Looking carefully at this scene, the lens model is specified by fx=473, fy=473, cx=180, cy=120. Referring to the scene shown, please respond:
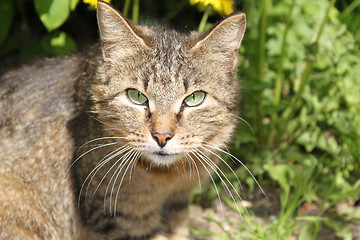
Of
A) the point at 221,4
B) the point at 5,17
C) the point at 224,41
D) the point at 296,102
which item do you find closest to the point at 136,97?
the point at 224,41

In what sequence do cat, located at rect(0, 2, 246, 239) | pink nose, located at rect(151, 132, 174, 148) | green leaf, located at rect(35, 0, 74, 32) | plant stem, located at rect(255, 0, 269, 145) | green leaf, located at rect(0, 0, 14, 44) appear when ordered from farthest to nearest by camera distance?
green leaf, located at rect(0, 0, 14, 44)
plant stem, located at rect(255, 0, 269, 145)
green leaf, located at rect(35, 0, 74, 32)
cat, located at rect(0, 2, 246, 239)
pink nose, located at rect(151, 132, 174, 148)

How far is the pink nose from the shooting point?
2.43m

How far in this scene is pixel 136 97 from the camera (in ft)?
8.50

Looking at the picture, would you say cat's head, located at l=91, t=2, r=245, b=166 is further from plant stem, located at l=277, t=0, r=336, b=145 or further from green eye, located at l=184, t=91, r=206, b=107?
plant stem, located at l=277, t=0, r=336, b=145

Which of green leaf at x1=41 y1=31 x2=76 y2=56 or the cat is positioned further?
green leaf at x1=41 y1=31 x2=76 y2=56

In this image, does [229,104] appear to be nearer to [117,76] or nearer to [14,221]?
[117,76]

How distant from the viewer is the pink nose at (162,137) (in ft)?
7.97

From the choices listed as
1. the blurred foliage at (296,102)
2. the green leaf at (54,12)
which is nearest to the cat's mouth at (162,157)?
the blurred foliage at (296,102)

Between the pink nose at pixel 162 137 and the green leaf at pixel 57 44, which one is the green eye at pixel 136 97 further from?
the green leaf at pixel 57 44

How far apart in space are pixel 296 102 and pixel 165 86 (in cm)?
149

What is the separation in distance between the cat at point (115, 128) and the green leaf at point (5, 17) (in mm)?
800

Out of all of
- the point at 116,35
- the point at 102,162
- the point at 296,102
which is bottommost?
the point at 102,162

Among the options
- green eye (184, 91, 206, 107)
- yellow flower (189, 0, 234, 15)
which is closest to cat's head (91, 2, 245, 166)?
green eye (184, 91, 206, 107)

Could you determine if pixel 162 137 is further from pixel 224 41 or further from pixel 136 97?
pixel 224 41
